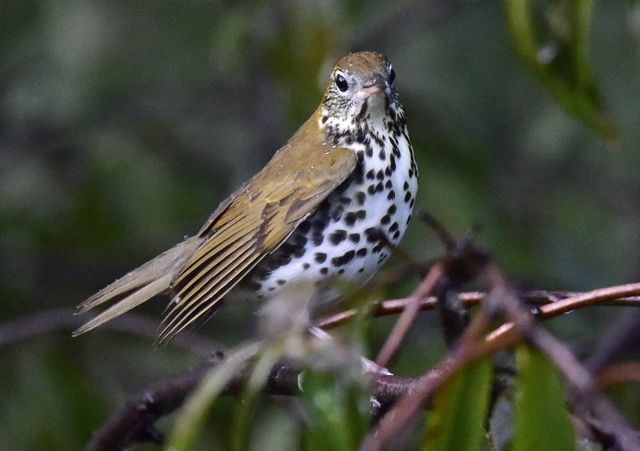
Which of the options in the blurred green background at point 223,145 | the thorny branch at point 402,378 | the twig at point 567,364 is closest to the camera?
the twig at point 567,364

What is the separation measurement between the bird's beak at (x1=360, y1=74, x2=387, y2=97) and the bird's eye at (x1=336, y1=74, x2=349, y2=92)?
0.33ft

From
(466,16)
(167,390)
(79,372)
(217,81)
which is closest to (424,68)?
(466,16)

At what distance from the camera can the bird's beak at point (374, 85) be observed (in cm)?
423

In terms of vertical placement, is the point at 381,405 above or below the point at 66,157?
below

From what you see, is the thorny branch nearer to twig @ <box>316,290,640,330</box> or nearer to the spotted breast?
twig @ <box>316,290,640,330</box>

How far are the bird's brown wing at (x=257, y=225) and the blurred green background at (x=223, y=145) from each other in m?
0.66

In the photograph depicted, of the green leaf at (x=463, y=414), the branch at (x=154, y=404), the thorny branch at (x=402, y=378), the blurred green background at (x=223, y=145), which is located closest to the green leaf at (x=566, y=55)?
the thorny branch at (x=402, y=378)

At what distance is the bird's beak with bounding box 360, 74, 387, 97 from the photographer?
4.23 m

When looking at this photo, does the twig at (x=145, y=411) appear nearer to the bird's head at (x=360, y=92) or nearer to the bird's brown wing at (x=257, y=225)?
the bird's brown wing at (x=257, y=225)

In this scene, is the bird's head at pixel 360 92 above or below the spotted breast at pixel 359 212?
above

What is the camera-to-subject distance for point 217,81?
6.90 m

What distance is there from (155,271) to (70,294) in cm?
201

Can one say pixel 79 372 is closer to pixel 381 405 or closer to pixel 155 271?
pixel 155 271

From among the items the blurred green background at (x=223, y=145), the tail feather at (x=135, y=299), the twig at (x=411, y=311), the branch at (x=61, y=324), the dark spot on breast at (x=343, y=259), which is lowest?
the twig at (x=411, y=311)
